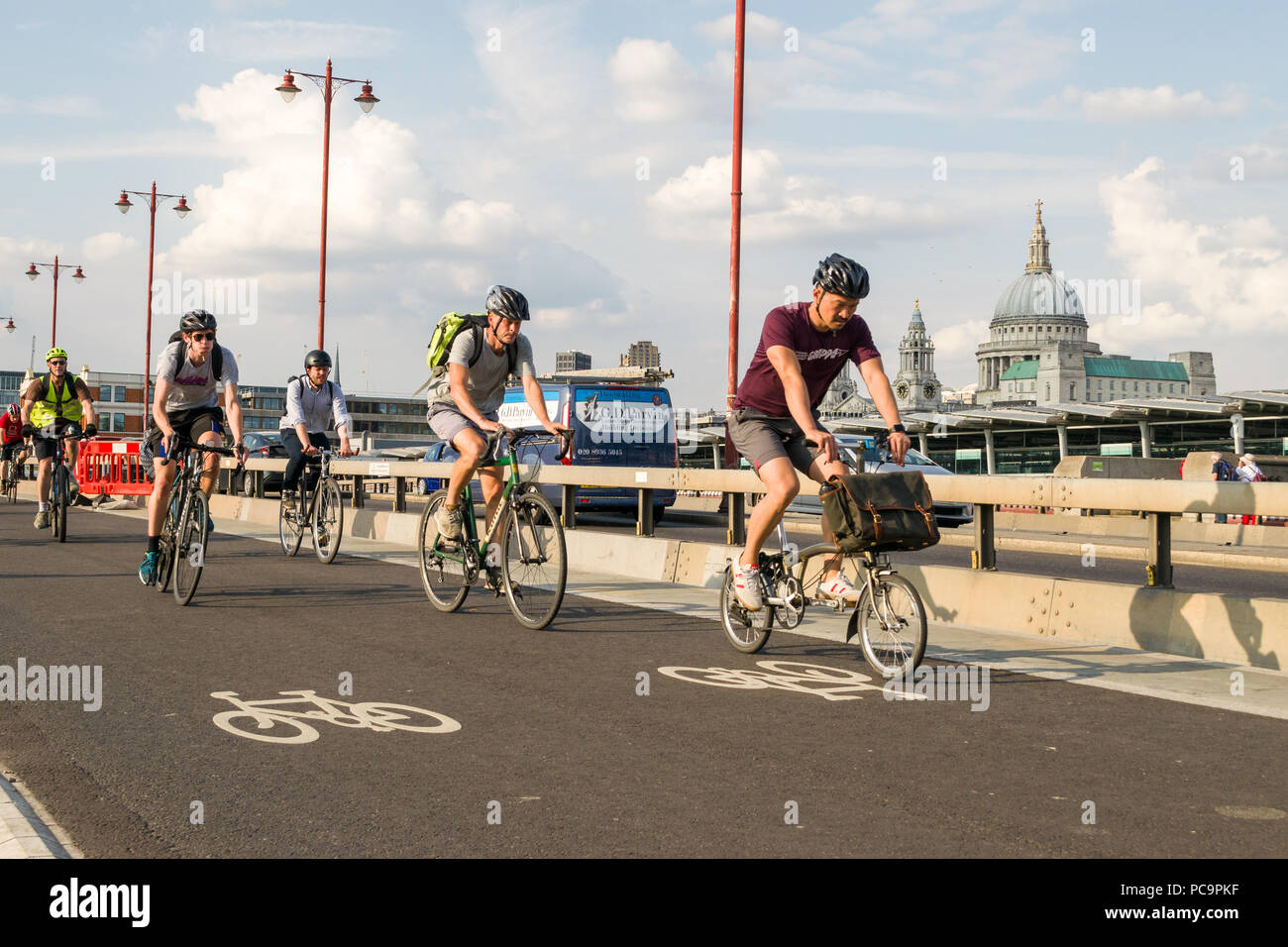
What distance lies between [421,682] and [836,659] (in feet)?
7.22

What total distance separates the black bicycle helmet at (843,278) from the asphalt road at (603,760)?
74.4 inches

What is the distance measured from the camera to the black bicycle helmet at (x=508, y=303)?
28.3 feet

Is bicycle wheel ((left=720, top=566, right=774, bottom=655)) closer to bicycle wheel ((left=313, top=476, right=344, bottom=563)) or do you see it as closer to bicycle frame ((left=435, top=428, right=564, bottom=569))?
bicycle frame ((left=435, top=428, right=564, bottom=569))

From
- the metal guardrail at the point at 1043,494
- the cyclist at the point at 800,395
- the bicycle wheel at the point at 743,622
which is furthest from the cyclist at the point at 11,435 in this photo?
the cyclist at the point at 800,395

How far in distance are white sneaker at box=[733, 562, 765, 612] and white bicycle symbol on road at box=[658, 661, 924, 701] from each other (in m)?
0.30

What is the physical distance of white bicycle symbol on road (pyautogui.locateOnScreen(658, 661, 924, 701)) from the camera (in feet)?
20.6

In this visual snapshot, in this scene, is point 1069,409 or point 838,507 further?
point 1069,409

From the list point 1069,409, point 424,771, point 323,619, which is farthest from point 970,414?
point 424,771
